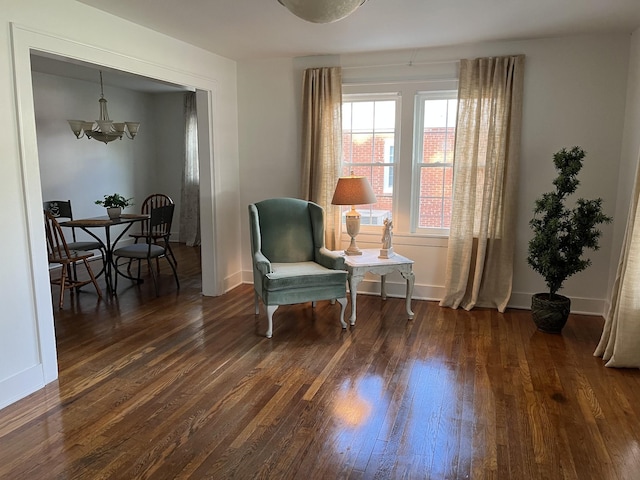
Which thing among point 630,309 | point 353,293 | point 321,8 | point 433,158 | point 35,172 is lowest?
point 353,293

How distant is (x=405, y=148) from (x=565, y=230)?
1.68 m

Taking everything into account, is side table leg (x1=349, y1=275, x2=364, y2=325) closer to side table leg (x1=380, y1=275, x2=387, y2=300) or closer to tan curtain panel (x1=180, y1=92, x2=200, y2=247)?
side table leg (x1=380, y1=275, x2=387, y2=300)

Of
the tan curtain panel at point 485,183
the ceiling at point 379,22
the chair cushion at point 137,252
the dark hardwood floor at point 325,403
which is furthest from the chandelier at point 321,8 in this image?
the chair cushion at point 137,252

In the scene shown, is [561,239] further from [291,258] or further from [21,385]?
[21,385]

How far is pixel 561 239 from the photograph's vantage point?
3.81 m

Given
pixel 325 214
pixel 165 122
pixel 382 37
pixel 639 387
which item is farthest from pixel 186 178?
pixel 639 387

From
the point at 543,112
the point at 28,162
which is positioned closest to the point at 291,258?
the point at 28,162

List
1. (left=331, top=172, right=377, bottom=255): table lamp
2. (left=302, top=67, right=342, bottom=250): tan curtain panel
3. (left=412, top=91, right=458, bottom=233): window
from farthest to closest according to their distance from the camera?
(left=302, top=67, right=342, bottom=250): tan curtain panel
(left=412, top=91, right=458, bottom=233): window
(left=331, top=172, right=377, bottom=255): table lamp

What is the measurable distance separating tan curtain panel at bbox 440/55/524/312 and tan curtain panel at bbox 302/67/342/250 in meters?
1.20

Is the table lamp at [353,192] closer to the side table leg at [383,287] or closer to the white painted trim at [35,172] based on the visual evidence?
the side table leg at [383,287]

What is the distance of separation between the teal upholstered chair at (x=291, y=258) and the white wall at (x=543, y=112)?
2.56ft

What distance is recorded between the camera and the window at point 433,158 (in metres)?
4.59

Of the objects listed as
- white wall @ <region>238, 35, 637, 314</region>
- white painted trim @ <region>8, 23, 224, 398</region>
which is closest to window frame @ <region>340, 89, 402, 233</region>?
white wall @ <region>238, 35, 637, 314</region>

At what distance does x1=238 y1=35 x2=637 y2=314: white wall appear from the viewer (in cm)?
405
